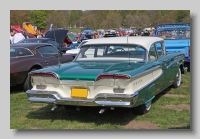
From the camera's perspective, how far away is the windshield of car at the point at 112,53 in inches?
220

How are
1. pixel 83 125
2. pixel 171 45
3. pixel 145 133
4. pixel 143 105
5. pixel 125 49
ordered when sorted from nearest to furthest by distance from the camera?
pixel 145 133 < pixel 83 125 < pixel 143 105 < pixel 125 49 < pixel 171 45

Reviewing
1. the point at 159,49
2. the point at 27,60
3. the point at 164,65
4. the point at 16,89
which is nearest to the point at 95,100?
the point at 164,65

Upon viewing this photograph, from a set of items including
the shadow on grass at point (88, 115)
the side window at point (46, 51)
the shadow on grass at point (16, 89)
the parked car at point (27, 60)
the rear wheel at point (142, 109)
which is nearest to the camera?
the shadow on grass at point (88, 115)

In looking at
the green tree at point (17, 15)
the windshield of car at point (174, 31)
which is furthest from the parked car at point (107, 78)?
the green tree at point (17, 15)

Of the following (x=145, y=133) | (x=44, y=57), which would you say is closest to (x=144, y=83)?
(x=145, y=133)

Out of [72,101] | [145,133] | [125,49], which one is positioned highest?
[125,49]

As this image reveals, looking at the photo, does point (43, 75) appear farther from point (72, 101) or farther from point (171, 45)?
point (171, 45)

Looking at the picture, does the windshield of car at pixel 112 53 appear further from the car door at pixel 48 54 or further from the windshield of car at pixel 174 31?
the windshield of car at pixel 174 31

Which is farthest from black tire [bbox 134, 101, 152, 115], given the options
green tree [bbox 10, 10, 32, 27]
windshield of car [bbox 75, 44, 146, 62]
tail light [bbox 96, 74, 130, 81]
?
green tree [bbox 10, 10, 32, 27]

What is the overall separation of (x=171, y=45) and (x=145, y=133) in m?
6.43

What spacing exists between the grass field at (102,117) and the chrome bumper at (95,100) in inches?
16.3

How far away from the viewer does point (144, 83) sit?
488 cm

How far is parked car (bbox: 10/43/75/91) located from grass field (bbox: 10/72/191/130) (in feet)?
3.19

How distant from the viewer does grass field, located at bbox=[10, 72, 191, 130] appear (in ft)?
15.6
